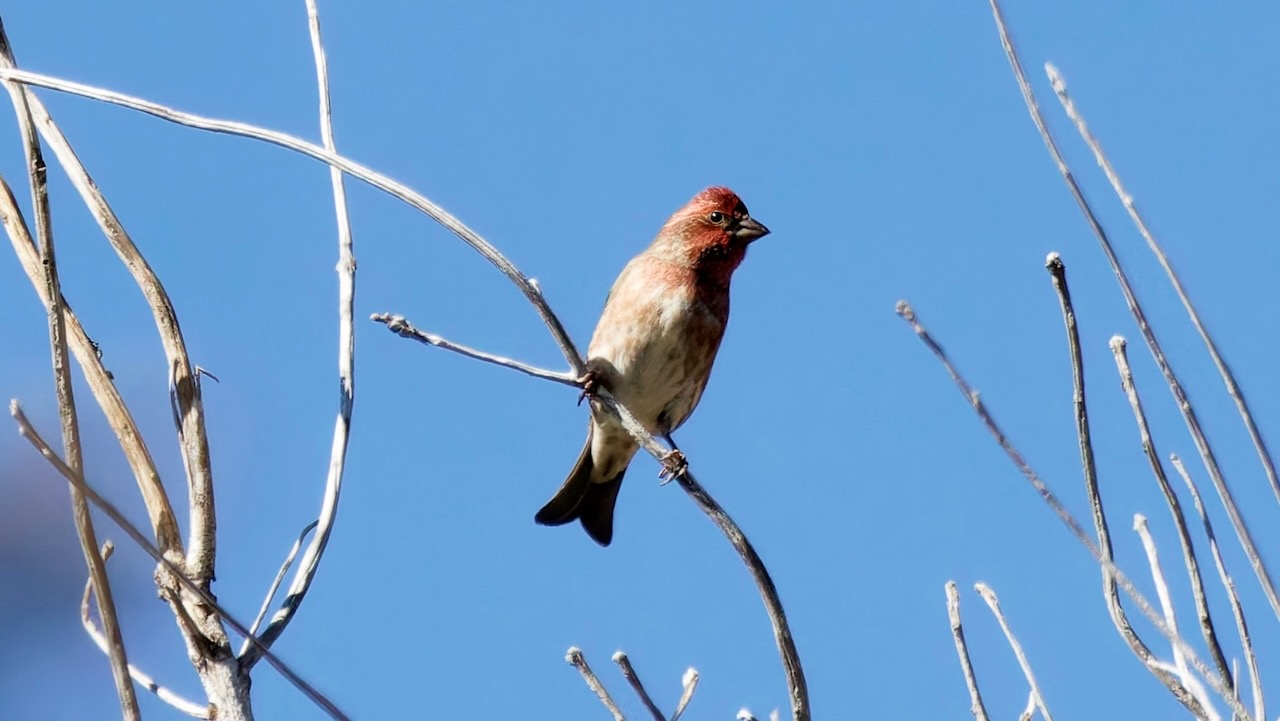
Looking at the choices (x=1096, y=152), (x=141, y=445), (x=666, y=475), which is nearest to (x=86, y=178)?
(x=141, y=445)

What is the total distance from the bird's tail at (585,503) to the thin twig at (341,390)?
13.3ft

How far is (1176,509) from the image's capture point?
2492 mm

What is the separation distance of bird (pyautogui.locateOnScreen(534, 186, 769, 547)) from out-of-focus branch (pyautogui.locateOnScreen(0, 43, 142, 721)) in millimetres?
3655

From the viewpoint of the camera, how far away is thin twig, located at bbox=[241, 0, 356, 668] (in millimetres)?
2646

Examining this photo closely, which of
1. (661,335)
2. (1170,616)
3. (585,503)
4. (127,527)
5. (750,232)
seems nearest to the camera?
(127,527)

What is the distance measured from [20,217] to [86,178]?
0.14 metres

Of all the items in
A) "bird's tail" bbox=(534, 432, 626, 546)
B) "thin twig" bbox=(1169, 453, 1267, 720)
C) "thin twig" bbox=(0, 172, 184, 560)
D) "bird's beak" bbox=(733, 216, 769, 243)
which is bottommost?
"thin twig" bbox=(1169, 453, 1267, 720)

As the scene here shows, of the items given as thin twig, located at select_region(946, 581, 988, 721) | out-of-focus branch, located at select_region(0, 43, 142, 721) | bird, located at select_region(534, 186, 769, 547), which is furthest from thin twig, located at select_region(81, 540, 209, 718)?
bird, located at select_region(534, 186, 769, 547)

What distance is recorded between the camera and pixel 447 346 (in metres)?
3.30

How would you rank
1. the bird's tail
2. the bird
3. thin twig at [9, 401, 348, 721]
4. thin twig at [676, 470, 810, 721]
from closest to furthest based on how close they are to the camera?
thin twig at [9, 401, 348, 721], thin twig at [676, 470, 810, 721], the bird, the bird's tail

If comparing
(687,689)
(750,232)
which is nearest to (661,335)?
(750,232)

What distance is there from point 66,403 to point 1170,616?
1.82 meters

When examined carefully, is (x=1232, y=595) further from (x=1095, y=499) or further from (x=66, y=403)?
(x=66, y=403)

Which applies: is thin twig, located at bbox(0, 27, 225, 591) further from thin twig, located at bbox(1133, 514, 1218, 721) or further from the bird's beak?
the bird's beak
